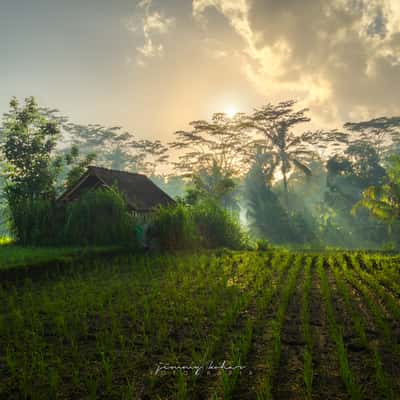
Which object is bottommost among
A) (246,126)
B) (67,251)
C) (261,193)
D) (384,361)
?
(384,361)

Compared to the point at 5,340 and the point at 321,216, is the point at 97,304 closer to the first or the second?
the point at 5,340

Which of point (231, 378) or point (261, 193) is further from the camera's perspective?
point (261, 193)

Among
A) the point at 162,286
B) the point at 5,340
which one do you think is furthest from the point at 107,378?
the point at 162,286

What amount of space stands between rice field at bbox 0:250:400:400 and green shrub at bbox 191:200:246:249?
856cm

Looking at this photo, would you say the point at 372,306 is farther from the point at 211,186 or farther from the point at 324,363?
the point at 211,186

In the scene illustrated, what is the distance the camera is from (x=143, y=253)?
44.8ft

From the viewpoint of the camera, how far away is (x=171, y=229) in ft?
47.9

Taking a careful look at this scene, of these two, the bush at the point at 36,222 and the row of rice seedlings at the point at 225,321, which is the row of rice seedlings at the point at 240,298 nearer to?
the row of rice seedlings at the point at 225,321

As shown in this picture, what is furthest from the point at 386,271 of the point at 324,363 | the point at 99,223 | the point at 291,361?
the point at 99,223

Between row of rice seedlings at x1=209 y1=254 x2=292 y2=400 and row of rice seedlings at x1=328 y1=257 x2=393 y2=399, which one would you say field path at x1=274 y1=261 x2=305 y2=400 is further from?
row of rice seedlings at x1=328 y1=257 x2=393 y2=399

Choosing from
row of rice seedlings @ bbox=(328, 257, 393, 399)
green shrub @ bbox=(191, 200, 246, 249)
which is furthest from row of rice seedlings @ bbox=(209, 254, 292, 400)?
green shrub @ bbox=(191, 200, 246, 249)

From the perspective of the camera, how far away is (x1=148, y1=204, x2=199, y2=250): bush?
1461 cm

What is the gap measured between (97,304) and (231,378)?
3.61 meters

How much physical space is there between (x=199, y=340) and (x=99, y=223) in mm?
9921
